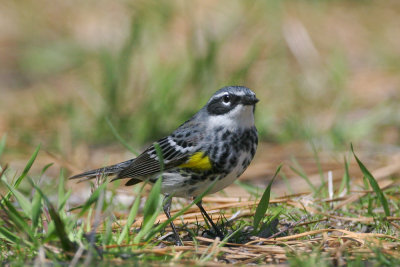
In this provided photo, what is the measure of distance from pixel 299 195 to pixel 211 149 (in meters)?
1.00

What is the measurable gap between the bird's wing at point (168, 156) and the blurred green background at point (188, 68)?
2.09 meters

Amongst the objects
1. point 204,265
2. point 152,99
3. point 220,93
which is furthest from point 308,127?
point 204,265

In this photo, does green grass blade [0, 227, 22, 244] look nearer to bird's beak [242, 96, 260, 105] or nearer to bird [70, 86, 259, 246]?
bird [70, 86, 259, 246]

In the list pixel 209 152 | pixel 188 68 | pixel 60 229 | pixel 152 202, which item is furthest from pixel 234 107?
pixel 188 68

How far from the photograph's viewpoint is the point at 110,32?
9750mm

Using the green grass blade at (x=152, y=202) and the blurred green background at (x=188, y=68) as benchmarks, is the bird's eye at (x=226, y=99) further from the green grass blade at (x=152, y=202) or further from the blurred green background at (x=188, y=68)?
the blurred green background at (x=188, y=68)

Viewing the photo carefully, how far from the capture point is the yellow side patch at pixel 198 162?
11.9 ft

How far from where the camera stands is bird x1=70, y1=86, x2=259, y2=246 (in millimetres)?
3643

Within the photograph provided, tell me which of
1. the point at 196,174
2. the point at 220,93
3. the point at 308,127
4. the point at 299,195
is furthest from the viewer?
the point at 308,127

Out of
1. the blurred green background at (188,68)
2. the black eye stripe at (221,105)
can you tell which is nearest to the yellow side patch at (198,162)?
the black eye stripe at (221,105)

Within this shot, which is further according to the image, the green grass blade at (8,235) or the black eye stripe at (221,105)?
the black eye stripe at (221,105)

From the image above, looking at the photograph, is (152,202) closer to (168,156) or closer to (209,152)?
(209,152)

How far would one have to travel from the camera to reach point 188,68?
700 cm

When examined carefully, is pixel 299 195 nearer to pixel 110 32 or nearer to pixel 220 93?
pixel 220 93
